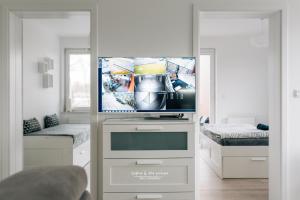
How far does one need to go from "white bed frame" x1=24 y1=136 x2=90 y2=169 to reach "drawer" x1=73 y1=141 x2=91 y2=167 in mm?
104

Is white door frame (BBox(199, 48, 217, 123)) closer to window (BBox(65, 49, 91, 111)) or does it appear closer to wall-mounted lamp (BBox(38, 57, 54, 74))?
window (BBox(65, 49, 91, 111))

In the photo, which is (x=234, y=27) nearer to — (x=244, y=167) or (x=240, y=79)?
(x=240, y=79)

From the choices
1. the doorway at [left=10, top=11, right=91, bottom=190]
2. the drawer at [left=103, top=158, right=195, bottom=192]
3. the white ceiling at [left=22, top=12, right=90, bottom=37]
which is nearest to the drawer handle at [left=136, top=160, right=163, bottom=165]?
the drawer at [left=103, top=158, right=195, bottom=192]


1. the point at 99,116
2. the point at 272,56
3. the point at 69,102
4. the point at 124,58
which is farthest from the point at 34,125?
the point at 272,56

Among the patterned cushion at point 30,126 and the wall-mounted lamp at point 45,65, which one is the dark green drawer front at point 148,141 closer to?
the patterned cushion at point 30,126

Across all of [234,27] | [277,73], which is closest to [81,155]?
[277,73]

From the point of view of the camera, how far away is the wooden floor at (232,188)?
341cm

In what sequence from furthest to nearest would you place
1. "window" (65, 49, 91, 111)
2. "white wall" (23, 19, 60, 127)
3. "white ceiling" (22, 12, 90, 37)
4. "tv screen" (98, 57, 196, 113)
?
"window" (65, 49, 91, 111)
"white ceiling" (22, 12, 90, 37)
"white wall" (23, 19, 60, 127)
"tv screen" (98, 57, 196, 113)

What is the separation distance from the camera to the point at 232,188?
3.71m

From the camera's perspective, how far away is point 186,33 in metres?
2.88

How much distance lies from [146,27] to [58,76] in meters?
3.81

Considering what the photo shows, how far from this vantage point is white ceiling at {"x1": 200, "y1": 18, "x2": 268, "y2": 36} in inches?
200

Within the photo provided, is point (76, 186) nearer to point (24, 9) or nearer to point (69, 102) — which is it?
point (24, 9)

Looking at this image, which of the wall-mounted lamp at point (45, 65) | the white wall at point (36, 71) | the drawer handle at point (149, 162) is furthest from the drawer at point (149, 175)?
the wall-mounted lamp at point (45, 65)
